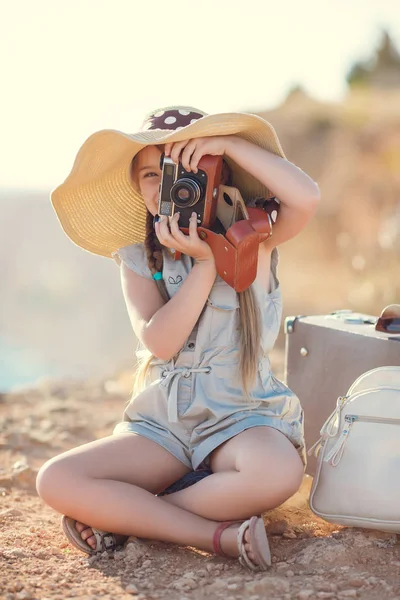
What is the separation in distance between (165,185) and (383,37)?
2834 centimetres

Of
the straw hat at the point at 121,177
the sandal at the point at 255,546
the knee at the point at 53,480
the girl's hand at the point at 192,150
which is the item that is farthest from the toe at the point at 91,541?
the girl's hand at the point at 192,150

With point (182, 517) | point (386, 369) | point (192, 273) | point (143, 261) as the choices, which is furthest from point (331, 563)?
point (143, 261)

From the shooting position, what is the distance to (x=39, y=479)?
7.08 feet

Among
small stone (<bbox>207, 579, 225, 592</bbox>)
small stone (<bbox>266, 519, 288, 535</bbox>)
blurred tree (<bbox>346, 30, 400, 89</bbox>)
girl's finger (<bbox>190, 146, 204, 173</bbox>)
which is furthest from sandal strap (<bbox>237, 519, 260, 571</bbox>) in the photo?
blurred tree (<bbox>346, 30, 400, 89</bbox>)

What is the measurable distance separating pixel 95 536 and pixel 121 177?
117 cm

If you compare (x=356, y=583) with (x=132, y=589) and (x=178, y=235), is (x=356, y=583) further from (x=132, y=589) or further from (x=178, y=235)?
(x=178, y=235)

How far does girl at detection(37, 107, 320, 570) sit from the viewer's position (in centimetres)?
209

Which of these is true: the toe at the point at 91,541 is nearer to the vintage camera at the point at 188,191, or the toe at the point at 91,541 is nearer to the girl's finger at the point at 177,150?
the vintage camera at the point at 188,191

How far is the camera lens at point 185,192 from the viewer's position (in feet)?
7.18

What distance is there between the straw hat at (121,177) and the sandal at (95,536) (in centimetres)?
96

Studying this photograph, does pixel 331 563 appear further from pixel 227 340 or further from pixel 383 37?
pixel 383 37

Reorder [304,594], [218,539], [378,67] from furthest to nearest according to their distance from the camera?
[378,67] < [218,539] < [304,594]

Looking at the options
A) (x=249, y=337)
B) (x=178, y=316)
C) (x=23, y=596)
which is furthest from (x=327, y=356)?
(x=23, y=596)

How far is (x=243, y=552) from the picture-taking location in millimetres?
1938
